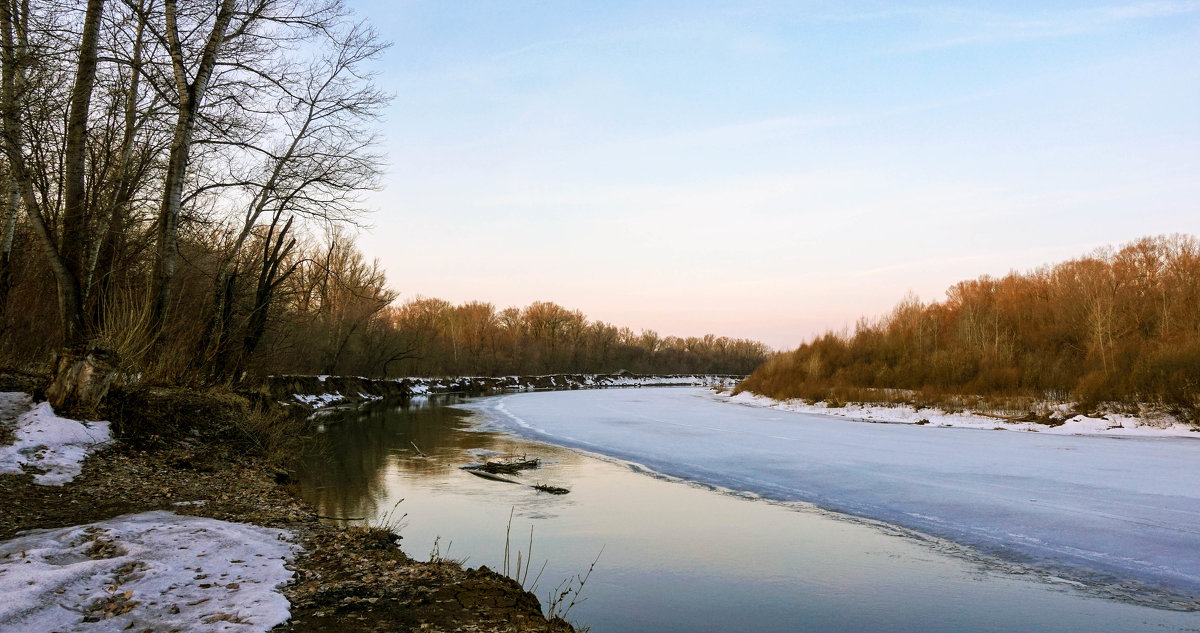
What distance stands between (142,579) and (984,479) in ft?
34.3

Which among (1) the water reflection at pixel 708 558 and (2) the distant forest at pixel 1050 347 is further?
(2) the distant forest at pixel 1050 347

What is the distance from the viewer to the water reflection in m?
4.84

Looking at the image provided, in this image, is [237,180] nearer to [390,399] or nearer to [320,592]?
[320,592]

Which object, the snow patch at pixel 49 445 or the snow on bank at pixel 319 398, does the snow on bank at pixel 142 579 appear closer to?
the snow patch at pixel 49 445

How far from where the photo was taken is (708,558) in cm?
640

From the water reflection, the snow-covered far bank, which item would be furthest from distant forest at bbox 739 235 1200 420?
the water reflection

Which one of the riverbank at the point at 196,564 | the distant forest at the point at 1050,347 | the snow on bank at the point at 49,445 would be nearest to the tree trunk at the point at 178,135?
the snow on bank at the point at 49,445

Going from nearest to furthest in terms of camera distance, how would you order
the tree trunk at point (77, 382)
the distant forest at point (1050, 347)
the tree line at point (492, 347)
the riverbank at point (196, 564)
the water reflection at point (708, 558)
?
the riverbank at point (196, 564), the water reflection at point (708, 558), the tree trunk at point (77, 382), the distant forest at point (1050, 347), the tree line at point (492, 347)

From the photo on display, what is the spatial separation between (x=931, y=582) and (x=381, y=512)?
5835 mm

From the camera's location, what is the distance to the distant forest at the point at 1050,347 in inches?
729

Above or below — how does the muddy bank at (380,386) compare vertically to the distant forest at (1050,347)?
below

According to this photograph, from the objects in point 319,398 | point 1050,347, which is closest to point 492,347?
point 319,398

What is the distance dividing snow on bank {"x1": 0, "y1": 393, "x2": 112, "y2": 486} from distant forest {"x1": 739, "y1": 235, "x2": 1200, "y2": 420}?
21.2 metres

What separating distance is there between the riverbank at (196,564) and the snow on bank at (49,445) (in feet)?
0.10
